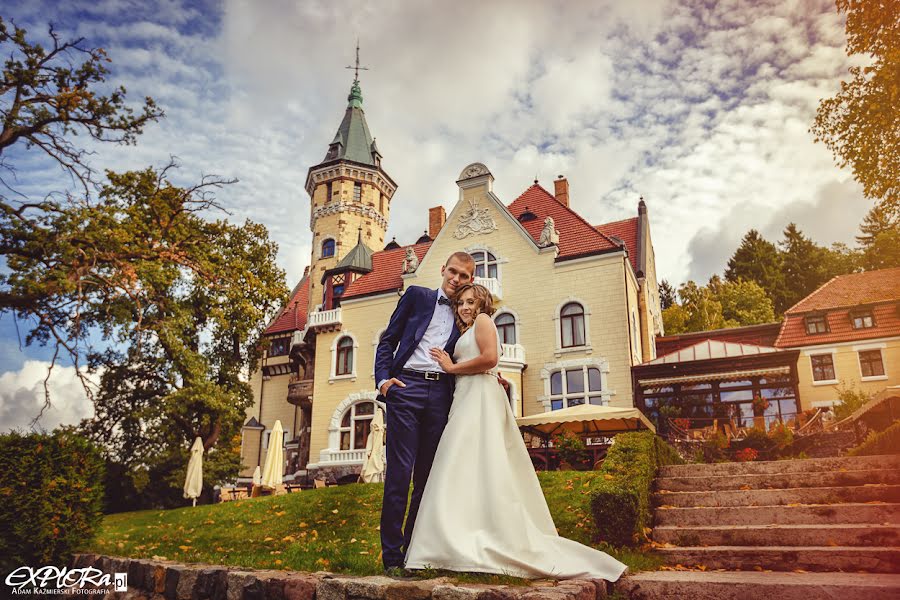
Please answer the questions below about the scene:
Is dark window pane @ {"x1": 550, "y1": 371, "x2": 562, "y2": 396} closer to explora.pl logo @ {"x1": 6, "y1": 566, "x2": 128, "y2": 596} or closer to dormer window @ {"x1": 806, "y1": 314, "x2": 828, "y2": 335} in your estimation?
dormer window @ {"x1": 806, "y1": 314, "x2": 828, "y2": 335}

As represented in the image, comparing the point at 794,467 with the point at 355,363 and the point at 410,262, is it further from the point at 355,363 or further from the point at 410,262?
the point at 355,363

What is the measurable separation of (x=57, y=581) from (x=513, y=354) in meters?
18.2

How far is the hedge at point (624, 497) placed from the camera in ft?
21.5

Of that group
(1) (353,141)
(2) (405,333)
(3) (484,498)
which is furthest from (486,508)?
(1) (353,141)

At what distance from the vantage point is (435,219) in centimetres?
3369

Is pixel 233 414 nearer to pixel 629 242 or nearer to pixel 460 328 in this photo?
pixel 629 242

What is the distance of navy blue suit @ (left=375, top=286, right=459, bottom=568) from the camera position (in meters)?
4.72

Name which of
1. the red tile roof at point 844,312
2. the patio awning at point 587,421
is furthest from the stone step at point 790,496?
the red tile roof at point 844,312

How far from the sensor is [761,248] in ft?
171

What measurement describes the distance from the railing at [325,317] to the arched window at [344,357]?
1.00 meters

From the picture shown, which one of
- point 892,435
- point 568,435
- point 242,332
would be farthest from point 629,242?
point 892,435

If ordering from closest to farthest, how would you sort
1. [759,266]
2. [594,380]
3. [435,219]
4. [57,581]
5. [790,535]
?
1. [790,535]
2. [57,581]
3. [594,380]
4. [435,219]
5. [759,266]

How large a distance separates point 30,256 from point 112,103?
479 centimetres

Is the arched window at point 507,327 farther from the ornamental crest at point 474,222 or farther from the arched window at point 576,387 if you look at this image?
the ornamental crest at point 474,222
